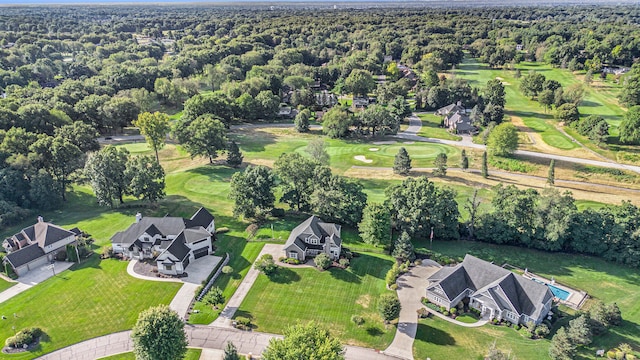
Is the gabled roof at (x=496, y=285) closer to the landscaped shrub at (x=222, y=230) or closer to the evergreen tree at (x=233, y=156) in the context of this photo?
the landscaped shrub at (x=222, y=230)

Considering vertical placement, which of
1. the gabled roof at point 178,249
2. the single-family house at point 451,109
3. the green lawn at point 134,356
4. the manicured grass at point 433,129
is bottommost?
the green lawn at point 134,356

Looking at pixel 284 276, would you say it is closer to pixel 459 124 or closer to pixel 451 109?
pixel 459 124

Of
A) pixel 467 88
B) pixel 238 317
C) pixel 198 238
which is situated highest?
pixel 467 88

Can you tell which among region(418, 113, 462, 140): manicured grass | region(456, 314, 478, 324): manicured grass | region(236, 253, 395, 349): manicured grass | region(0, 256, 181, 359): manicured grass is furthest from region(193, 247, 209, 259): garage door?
region(418, 113, 462, 140): manicured grass

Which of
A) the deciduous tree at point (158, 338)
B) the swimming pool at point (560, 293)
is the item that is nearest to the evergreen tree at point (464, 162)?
the swimming pool at point (560, 293)

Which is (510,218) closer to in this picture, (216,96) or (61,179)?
(61,179)

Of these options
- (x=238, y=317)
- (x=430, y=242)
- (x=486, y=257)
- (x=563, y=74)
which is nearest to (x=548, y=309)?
(x=486, y=257)
